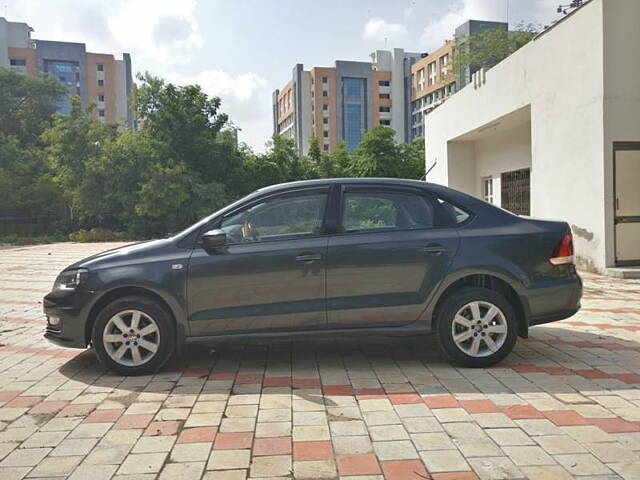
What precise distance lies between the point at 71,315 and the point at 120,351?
527mm

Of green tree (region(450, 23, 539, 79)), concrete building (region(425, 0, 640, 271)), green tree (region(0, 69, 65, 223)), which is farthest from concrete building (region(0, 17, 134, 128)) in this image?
concrete building (region(425, 0, 640, 271))

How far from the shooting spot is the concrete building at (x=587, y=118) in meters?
10.1

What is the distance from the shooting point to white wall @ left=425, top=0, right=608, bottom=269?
33.9 ft

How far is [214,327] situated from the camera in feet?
15.5

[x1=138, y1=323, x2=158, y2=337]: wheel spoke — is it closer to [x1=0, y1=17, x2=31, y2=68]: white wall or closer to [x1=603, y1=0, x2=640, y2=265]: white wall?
[x1=603, y1=0, x2=640, y2=265]: white wall

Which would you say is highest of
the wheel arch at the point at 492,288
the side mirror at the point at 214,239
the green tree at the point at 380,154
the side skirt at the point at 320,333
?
the green tree at the point at 380,154

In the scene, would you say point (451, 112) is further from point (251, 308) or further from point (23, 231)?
point (23, 231)

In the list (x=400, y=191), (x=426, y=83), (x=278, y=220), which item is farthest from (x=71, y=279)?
(x=426, y=83)

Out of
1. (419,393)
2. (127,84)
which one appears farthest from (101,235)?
(127,84)

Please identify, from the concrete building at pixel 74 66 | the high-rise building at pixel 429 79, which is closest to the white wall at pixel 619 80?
the high-rise building at pixel 429 79

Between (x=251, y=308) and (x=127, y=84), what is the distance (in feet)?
291

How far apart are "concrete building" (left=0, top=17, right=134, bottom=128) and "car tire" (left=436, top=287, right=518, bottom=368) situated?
252 ft

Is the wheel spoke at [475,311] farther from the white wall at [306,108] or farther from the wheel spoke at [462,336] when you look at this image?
the white wall at [306,108]

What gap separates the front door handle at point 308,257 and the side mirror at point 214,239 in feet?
2.19
